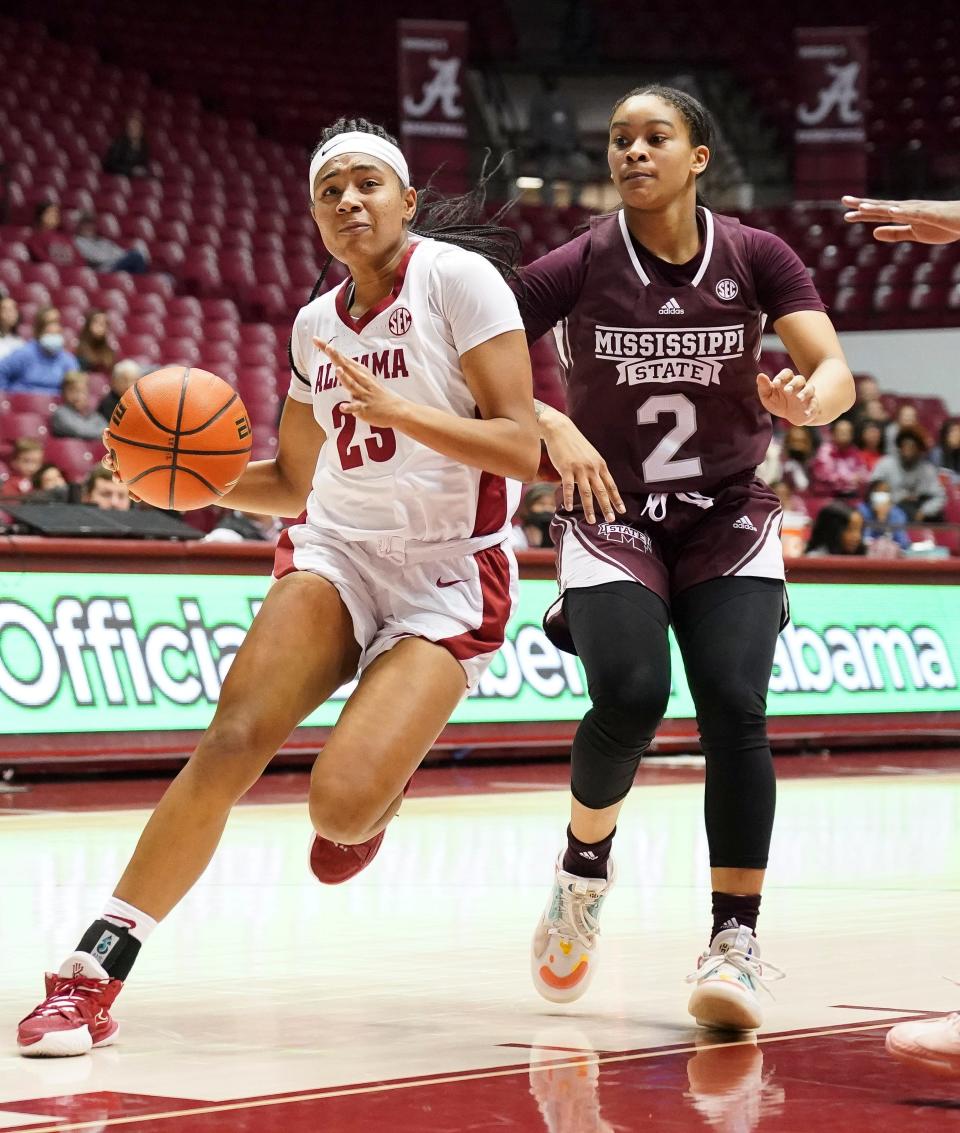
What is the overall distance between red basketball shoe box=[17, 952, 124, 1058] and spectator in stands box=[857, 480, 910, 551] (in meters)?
12.1

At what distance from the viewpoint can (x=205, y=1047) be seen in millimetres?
3902

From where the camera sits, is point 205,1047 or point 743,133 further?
point 743,133

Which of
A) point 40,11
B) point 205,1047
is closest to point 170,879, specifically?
point 205,1047

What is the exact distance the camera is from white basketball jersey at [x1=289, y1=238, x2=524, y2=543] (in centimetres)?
434

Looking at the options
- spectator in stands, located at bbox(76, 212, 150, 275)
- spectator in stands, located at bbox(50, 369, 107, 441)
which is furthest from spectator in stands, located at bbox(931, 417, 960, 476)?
spectator in stands, located at bbox(50, 369, 107, 441)

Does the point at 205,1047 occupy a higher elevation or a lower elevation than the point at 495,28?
lower

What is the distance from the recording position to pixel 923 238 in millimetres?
3859

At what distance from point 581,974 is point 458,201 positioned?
6.57 feet

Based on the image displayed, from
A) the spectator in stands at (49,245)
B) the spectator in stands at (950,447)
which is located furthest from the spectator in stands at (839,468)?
the spectator in stands at (49,245)

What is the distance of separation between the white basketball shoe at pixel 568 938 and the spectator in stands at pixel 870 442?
537 inches

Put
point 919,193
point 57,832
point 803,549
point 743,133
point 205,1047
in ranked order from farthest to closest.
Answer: point 743,133, point 919,193, point 803,549, point 57,832, point 205,1047

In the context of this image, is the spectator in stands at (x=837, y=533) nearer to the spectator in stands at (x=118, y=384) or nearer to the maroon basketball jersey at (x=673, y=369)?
the spectator in stands at (x=118, y=384)

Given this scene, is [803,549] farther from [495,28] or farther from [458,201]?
[495,28]

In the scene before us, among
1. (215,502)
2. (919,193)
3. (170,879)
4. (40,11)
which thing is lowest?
(170,879)
